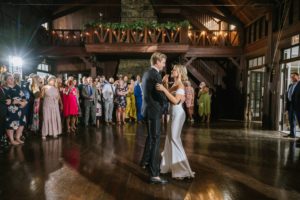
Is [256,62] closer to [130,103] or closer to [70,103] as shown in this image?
[130,103]

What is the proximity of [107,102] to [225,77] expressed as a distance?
7.34 m

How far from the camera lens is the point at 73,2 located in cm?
1481

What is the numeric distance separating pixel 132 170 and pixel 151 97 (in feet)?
4.55

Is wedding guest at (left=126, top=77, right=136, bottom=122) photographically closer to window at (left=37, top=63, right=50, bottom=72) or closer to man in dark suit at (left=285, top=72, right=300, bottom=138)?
man in dark suit at (left=285, top=72, right=300, bottom=138)

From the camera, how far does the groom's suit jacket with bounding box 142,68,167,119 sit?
3.55 m

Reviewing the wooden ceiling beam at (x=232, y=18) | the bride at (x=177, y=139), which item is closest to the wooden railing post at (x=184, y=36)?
the wooden ceiling beam at (x=232, y=18)

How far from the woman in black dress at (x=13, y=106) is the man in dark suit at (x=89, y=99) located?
2611 millimetres

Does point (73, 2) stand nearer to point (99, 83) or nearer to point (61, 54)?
point (61, 54)

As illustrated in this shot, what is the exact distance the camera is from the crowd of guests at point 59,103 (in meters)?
5.91

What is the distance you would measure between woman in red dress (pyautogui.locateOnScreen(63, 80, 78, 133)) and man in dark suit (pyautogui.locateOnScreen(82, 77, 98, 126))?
49cm

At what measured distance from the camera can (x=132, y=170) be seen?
4340mm

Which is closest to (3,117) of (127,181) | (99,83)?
(127,181)

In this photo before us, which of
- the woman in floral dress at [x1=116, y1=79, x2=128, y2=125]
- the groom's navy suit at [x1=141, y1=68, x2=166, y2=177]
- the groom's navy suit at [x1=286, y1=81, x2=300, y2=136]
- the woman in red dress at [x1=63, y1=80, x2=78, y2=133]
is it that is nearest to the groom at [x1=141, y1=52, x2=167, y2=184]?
the groom's navy suit at [x1=141, y1=68, x2=166, y2=177]

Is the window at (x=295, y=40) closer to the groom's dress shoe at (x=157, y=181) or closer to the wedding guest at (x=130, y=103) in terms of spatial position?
the wedding guest at (x=130, y=103)
